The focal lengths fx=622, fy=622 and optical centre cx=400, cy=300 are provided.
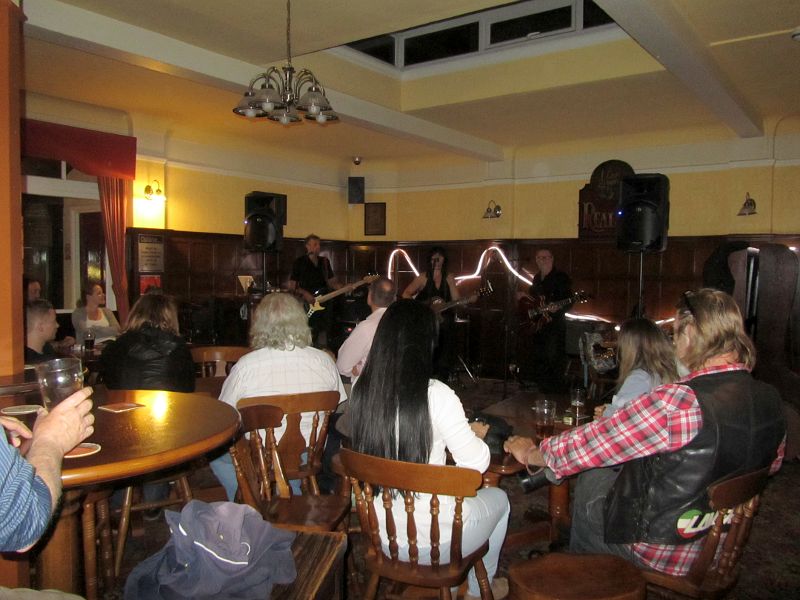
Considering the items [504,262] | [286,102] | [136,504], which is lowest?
[136,504]

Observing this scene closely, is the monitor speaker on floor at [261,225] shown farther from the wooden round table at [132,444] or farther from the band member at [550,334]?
the wooden round table at [132,444]

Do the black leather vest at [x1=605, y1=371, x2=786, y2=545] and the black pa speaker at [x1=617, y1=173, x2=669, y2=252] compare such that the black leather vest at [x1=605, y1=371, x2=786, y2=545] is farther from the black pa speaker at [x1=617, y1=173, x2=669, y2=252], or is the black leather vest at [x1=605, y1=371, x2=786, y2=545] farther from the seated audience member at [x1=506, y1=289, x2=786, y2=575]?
the black pa speaker at [x1=617, y1=173, x2=669, y2=252]

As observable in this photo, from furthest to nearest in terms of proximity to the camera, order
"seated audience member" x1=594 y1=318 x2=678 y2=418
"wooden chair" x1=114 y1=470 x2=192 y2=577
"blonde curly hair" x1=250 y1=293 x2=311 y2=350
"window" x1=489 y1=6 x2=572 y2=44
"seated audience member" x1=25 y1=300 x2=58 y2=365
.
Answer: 1. "window" x1=489 y1=6 x2=572 y2=44
2. "seated audience member" x1=25 y1=300 x2=58 y2=365
3. "blonde curly hair" x1=250 y1=293 x2=311 y2=350
4. "wooden chair" x1=114 y1=470 x2=192 y2=577
5. "seated audience member" x1=594 y1=318 x2=678 y2=418

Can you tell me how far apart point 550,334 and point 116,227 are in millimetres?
5059

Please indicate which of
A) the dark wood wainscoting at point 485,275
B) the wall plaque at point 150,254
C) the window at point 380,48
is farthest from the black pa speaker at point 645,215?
the wall plaque at point 150,254

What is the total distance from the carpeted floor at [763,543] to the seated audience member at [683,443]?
1.17 metres

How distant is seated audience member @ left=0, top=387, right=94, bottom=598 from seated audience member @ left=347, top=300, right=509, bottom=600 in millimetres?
932

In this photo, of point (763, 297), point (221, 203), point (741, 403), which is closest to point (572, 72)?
point (763, 297)

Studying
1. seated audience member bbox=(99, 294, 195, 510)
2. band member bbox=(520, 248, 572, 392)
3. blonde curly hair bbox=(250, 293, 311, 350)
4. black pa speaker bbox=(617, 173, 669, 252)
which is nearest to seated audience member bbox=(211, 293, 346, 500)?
blonde curly hair bbox=(250, 293, 311, 350)

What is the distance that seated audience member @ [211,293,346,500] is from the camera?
118 inches

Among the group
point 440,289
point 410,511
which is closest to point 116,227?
point 440,289

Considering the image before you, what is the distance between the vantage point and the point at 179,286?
7621mm

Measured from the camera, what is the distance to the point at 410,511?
1.99m

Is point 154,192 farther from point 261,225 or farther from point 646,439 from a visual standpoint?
point 646,439
